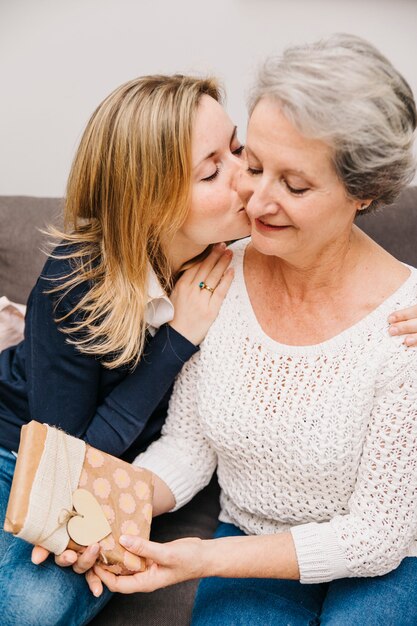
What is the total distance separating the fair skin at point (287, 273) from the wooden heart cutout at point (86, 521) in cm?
3

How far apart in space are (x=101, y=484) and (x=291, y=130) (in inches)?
26.8

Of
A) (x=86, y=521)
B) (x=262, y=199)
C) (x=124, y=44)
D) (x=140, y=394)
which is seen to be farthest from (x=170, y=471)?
(x=124, y=44)

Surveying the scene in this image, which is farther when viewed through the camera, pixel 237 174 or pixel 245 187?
pixel 237 174

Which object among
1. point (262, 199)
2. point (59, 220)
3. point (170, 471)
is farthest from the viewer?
point (59, 220)

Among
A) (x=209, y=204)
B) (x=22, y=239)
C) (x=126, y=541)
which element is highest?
(x=209, y=204)

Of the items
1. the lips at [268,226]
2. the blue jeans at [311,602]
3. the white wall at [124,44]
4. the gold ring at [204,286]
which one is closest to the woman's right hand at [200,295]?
the gold ring at [204,286]

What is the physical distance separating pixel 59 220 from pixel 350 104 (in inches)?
A: 38.4

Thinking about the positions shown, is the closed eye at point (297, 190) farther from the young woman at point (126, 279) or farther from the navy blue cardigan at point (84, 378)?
the navy blue cardigan at point (84, 378)

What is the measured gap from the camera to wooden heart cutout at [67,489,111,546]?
1.23m

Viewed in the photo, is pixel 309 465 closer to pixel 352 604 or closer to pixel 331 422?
pixel 331 422

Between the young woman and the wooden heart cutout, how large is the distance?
6.2 inches

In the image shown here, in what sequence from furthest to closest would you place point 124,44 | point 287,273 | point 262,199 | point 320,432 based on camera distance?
point 124,44 < point 287,273 < point 320,432 < point 262,199

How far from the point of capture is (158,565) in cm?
128

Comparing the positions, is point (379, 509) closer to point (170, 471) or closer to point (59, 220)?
point (170, 471)
